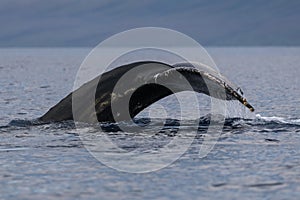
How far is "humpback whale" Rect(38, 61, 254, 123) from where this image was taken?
11508 millimetres

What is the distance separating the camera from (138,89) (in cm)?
1234

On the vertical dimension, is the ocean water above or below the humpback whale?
below

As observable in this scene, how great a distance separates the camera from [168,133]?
12477mm

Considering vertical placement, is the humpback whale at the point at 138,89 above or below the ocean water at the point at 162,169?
above

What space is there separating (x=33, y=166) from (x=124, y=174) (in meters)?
1.34

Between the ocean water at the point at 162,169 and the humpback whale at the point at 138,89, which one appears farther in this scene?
the humpback whale at the point at 138,89

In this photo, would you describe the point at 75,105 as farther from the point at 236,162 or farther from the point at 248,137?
the point at 236,162

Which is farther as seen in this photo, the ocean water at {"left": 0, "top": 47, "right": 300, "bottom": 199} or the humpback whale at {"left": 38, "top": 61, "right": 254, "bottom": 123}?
the humpback whale at {"left": 38, "top": 61, "right": 254, "bottom": 123}

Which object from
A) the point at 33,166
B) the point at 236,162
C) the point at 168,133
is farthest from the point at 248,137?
the point at 33,166

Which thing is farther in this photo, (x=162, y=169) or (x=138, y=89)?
(x=138, y=89)

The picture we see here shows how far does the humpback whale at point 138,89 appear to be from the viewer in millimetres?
11508

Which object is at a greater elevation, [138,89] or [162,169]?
[138,89]

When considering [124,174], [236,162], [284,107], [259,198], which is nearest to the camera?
[259,198]

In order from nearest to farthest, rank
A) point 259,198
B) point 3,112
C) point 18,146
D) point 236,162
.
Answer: point 259,198
point 236,162
point 18,146
point 3,112
